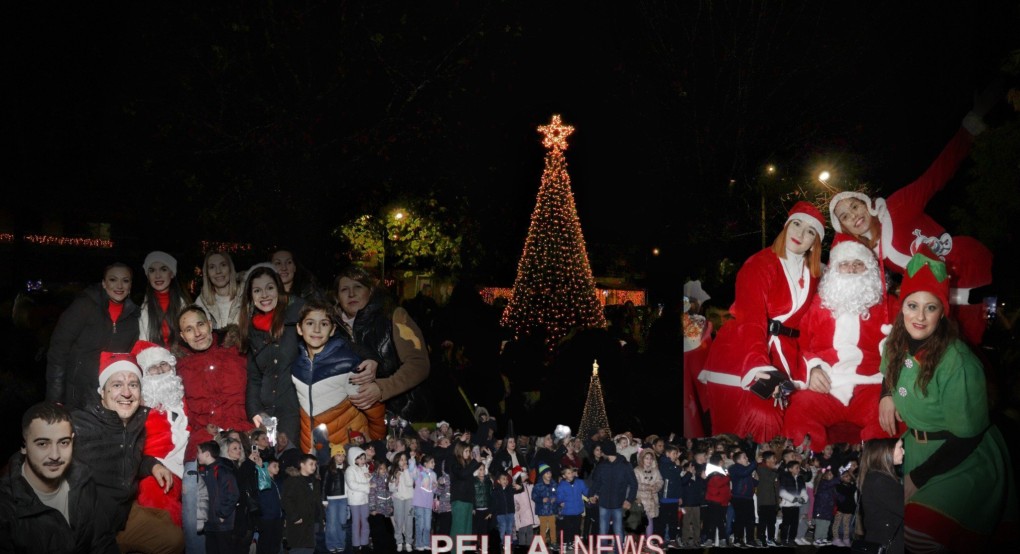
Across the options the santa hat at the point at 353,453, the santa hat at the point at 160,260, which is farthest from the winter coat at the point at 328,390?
the santa hat at the point at 160,260

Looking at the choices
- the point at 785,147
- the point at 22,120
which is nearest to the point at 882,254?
the point at 785,147

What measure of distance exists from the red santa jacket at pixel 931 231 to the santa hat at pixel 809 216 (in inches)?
16.5

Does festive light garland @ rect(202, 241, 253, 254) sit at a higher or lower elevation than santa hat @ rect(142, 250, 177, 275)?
higher

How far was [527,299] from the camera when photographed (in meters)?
9.30

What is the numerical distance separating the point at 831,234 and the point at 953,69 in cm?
158

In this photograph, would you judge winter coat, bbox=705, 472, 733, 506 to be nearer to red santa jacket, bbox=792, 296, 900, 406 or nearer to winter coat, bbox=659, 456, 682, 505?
winter coat, bbox=659, 456, 682, 505

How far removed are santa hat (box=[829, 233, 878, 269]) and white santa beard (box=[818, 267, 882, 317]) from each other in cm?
5

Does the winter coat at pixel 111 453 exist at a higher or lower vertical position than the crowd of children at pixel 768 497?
higher

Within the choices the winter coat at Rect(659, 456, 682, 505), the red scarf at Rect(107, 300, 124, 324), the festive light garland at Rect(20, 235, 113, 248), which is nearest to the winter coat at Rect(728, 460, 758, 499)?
the winter coat at Rect(659, 456, 682, 505)

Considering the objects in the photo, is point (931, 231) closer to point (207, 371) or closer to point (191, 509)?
point (207, 371)

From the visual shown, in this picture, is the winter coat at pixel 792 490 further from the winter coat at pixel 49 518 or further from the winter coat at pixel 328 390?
the winter coat at pixel 49 518

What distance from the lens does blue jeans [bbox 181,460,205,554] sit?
567 cm

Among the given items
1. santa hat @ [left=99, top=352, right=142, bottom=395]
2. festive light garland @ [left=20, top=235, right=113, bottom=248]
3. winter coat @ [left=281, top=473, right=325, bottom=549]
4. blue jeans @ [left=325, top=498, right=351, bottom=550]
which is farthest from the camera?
festive light garland @ [left=20, top=235, right=113, bottom=248]

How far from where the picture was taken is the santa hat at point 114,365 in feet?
17.6
